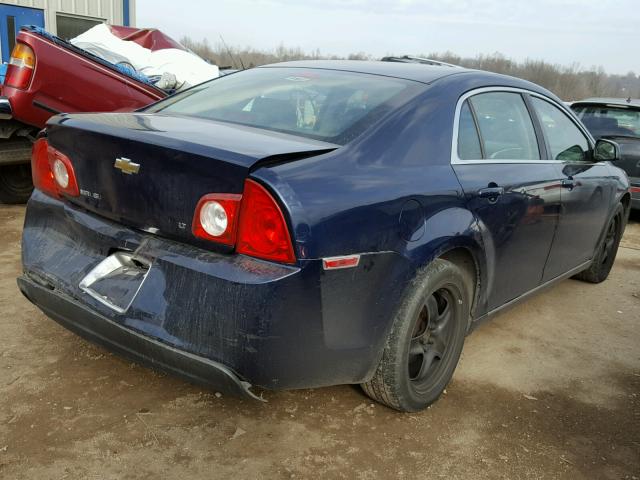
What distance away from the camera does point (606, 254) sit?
5195mm

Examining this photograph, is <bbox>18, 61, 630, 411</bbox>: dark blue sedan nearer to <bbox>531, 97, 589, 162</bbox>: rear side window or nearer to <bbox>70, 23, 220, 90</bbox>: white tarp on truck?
<bbox>531, 97, 589, 162</bbox>: rear side window

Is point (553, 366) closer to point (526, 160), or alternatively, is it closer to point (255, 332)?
point (526, 160)

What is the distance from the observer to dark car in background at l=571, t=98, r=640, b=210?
7582mm

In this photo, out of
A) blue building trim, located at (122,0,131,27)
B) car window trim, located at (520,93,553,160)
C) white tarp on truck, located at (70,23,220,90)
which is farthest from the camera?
blue building trim, located at (122,0,131,27)

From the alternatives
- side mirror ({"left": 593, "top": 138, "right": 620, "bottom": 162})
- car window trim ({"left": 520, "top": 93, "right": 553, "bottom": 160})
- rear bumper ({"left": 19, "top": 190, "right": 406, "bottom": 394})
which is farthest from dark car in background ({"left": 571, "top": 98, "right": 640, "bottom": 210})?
rear bumper ({"left": 19, "top": 190, "right": 406, "bottom": 394})

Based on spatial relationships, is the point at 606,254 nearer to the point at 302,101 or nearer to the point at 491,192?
the point at 491,192

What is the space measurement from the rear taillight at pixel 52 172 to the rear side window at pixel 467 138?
1.74 metres

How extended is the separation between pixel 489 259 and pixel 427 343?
53cm

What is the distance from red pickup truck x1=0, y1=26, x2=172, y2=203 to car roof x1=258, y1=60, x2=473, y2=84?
2.88 meters

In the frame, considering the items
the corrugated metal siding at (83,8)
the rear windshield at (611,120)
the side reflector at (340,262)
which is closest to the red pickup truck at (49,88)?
the side reflector at (340,262)

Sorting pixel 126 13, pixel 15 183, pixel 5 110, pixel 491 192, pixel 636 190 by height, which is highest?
pixel 126 13

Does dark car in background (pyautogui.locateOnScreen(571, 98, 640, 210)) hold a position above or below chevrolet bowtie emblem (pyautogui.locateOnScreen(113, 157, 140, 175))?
below

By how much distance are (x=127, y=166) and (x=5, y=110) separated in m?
3.91

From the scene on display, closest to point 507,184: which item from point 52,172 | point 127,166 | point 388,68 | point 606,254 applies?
point 388,68
